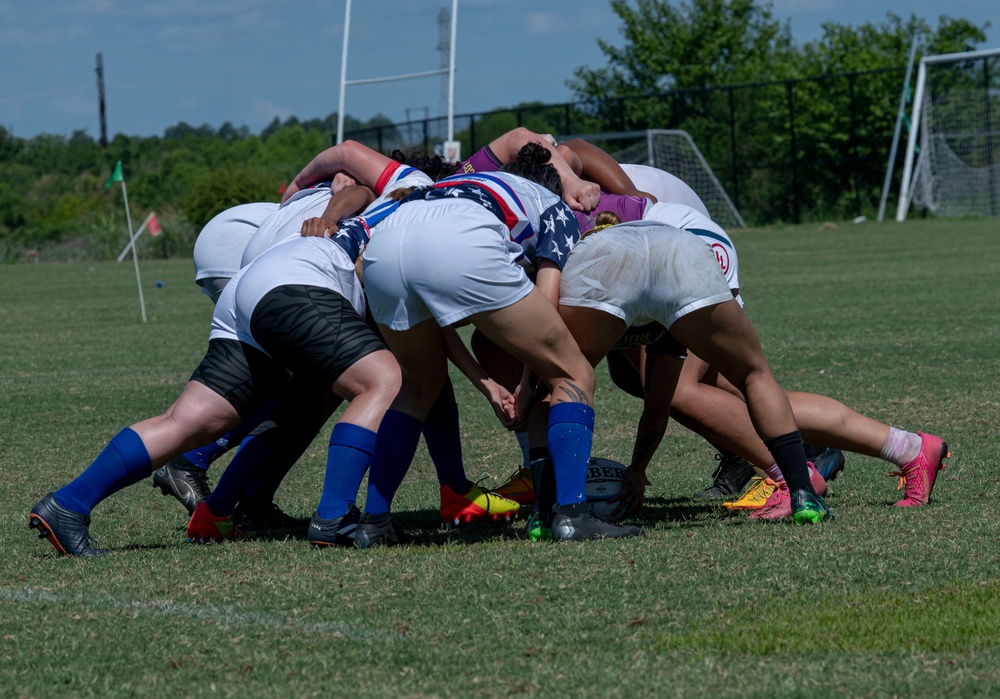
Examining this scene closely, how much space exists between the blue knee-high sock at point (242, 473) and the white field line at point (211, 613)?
1227mm

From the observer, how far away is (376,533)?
5.06m

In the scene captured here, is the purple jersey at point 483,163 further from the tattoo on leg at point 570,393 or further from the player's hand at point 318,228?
the tattoo on leg at point 570,393

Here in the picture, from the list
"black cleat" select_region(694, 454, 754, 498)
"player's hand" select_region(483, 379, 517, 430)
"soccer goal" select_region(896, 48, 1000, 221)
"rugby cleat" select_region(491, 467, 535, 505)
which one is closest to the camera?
"player's hand" select_region(483, 379, 517, 430)

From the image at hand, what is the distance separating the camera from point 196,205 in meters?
48.8

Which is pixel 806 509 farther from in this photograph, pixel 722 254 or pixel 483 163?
pixel 483 163

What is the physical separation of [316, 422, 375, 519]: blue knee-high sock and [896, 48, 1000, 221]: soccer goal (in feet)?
105

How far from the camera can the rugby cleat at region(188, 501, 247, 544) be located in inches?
216

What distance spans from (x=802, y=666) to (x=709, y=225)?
2.90 m

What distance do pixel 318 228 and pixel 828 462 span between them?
8.73ft

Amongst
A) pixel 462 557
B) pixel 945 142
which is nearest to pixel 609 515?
pixel 462 557

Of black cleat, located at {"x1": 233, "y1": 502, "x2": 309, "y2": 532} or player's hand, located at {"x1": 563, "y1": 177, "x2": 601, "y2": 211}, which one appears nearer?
player's hand, located at {"x1": 563, "y1": 177, "x2": 601, "y2": 211}

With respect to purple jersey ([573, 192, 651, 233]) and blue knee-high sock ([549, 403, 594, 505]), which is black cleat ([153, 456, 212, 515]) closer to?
blue knee-high sock ([549, 403, 594, 505])

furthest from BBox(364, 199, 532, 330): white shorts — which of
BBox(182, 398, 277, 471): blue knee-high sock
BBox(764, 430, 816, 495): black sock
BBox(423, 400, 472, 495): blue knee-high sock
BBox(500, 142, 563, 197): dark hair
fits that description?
BBox(182, 398, 277, 471): blue knee-high sock

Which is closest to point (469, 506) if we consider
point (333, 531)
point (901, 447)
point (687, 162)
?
point (333, 531)
